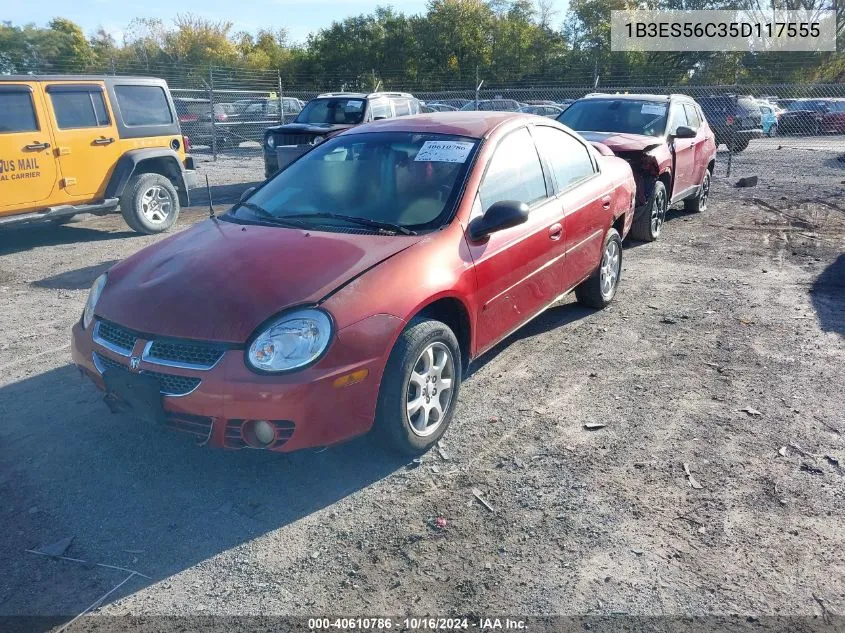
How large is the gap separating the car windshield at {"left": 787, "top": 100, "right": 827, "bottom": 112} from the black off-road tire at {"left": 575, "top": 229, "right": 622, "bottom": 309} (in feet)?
78.3

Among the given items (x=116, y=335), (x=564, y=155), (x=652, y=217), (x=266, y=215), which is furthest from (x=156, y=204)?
(x=116, y=335)

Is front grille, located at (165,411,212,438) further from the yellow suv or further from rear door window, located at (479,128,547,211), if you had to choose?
the yellow suv

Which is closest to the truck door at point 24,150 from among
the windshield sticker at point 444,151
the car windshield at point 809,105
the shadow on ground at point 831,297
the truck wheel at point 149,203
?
the truck wheel at point 149,203

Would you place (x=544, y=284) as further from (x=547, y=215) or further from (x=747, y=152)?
(x=747, y=152)

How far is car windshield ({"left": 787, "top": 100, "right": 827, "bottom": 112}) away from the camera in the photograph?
84.5 ft

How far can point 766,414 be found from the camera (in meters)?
4.27

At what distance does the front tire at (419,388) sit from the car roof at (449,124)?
1503 millimetres

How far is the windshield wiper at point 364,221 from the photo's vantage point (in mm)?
3941

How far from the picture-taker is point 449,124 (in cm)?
470

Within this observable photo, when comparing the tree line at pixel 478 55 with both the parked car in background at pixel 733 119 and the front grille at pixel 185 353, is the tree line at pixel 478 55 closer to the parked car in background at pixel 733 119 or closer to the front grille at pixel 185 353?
the parked car in background at pixel 733 119

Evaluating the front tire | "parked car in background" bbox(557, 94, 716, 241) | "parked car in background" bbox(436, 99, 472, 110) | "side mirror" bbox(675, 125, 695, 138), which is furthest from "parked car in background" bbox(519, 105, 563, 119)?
the front tire

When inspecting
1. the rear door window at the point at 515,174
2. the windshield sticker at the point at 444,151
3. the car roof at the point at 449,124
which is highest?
the car roof at the point at 449,124

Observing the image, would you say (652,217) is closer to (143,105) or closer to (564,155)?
(564,155)

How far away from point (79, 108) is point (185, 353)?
22.0 ft
